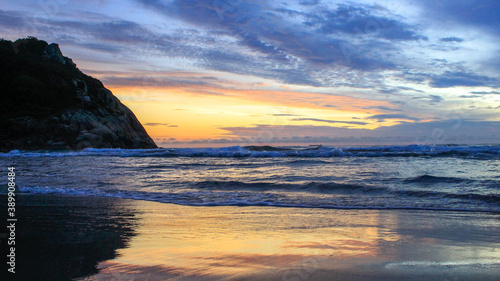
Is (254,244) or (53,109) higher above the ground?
(53,109)


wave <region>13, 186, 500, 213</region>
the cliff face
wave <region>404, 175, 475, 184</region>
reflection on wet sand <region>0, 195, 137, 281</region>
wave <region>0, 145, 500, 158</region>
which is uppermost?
the cliff face

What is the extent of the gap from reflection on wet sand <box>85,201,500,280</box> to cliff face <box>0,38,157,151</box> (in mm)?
33299

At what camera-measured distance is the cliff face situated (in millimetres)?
34156

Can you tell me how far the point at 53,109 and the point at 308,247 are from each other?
4063 cm

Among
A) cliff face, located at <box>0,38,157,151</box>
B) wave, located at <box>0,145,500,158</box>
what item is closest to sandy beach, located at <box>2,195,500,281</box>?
wave, located at <box>0,145,500,158</box>

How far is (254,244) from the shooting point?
12.3ft

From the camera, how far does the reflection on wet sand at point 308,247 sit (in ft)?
9.20

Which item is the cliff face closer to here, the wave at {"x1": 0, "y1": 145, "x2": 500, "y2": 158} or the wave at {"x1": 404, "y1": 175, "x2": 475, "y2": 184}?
the wave at {"x1": 0, "y1": 145, "x2": 500, "y2": 158}

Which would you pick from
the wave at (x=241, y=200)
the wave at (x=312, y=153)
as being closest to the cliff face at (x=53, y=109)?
the wave at (x=312, y=153)

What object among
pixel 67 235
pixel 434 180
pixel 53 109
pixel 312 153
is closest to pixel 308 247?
pixel 67 235

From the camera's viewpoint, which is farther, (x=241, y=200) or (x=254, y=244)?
(x=241, y=200)

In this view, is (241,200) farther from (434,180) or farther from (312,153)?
(312,153)

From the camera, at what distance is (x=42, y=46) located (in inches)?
2056

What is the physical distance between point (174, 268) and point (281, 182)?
7720 mm
